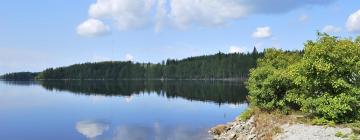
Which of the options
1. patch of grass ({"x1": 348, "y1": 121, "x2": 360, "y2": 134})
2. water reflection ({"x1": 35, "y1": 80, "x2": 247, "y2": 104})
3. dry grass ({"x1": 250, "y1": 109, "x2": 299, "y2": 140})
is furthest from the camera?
water reflection ({"x1": 35, "y1": 80, "x2": 247, "y2": 104})

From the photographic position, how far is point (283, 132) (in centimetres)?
2700

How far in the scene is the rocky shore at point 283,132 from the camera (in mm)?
24000

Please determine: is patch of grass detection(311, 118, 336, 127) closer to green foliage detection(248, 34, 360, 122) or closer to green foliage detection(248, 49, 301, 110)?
green foliage detection(248, 34, 360, 122)

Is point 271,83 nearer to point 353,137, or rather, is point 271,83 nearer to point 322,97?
point 322,97

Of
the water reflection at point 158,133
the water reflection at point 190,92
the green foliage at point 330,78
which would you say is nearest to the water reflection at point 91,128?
the water reflection at point 158,133

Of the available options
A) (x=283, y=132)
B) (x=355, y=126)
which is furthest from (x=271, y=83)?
(x=355, y=126)

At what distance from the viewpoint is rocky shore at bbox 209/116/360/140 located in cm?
2400

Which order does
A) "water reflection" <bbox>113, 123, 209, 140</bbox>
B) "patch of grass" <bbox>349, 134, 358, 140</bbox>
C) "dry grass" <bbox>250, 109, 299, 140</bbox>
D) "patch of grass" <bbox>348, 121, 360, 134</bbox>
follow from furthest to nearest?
"water reflection" <bbox>113, 123, 209, 140</bbox> → "dry grass" <bbox>250, 109, 299, 140</bbox> → "patch of grass" <bbox>348, 121, 360, 134</bbox> → "patch of grass" <bbox>349, 134, 358, 140</bbox>

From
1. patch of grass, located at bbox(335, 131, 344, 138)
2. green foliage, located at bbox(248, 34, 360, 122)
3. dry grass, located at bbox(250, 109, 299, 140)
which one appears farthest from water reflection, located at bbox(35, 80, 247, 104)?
patch of grass, located at bbox(335, 131, 344, 138)

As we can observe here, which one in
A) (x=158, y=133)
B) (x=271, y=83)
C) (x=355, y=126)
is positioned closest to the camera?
(x=355, y=126)

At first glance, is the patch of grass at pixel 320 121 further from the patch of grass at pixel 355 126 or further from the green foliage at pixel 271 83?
the green foliage at pixel 271 83

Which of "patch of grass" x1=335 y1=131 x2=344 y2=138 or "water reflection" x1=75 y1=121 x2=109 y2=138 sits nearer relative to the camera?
"patch of grass" x1=335 y1=131 x2=344 y2=138

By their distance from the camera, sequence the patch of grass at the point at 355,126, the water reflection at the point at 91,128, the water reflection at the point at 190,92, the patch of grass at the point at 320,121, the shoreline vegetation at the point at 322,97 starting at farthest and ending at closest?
1. the water reflection at the point at 190,92
2. the water reflection at the point at 91,128
3. the patch of grass at the point at 320,121
4. the shoreline vegetation at the point at 322,97
5. the patch of grass at the point at 355,126

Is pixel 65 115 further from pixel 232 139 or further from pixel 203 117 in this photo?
pixel 232 139
